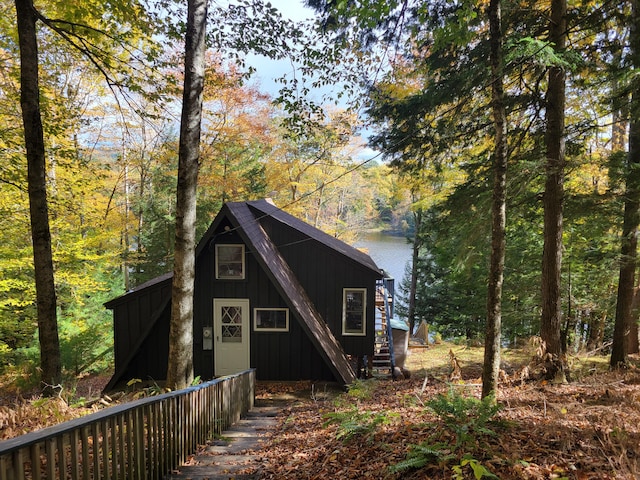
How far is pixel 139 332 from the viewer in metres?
10.1

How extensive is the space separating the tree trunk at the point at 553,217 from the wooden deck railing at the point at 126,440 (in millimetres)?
6424

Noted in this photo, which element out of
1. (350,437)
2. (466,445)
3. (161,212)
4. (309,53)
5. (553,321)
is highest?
(309,53)

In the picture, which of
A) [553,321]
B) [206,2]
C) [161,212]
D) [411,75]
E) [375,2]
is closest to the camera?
[375,2]

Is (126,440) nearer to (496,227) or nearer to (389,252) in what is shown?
(496,227)

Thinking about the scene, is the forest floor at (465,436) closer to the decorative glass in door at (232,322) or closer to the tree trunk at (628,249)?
the tree trunk at (628,249)

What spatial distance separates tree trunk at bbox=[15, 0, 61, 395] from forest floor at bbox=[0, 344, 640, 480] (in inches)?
40.6

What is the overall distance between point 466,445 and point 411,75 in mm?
7732

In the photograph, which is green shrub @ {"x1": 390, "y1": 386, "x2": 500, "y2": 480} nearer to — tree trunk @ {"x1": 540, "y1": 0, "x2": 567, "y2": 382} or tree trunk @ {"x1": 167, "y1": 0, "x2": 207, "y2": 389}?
tree trunk @ {"x1": 167, "y1": 0, "x2": 207, "y2": 389}

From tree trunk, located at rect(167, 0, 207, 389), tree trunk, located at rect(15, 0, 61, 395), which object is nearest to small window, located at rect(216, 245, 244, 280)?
tree trunk, located at rect(167, 0, 207, 389)

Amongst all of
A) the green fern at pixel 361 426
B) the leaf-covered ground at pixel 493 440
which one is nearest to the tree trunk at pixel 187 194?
the leaf-covered ground at pixel 493 440

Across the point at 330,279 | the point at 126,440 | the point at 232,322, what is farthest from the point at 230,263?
the point at 126,440

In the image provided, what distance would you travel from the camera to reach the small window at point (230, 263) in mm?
10414

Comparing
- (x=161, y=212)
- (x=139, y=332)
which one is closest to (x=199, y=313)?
(x=139, y=332)

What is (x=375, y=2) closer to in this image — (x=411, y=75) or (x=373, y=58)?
(x=373, y=58)
